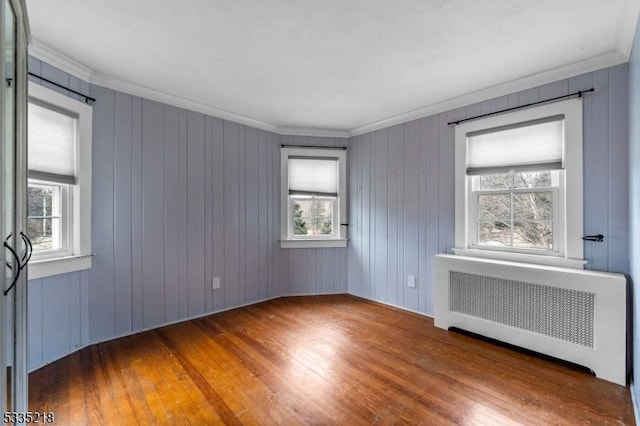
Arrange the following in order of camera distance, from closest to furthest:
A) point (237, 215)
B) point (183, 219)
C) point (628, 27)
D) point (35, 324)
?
point (628, 27)
point (35, 324)
point (183, 219)
point (237, 215)

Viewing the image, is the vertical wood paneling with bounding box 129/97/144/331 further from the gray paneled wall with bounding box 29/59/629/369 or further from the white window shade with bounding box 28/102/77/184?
the white window shade with bounding box 28/102/77/184

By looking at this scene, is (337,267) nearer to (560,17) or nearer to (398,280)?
(398,280)

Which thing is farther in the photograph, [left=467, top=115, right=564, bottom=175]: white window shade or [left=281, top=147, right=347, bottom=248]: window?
[left=281, top=147, right=347, bottom=248]: window

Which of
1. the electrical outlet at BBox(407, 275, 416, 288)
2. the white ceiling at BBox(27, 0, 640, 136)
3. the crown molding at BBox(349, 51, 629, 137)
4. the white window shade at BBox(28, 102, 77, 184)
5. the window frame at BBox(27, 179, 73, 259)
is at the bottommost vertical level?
the electrical outlet at BBox(407, 275, 416, 288)

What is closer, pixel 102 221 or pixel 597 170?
pixel 597 170

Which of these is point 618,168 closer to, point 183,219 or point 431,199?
point 431,199

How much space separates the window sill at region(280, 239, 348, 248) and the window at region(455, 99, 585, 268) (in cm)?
164

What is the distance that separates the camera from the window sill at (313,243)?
4.09 meters

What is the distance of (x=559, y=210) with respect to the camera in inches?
99.2

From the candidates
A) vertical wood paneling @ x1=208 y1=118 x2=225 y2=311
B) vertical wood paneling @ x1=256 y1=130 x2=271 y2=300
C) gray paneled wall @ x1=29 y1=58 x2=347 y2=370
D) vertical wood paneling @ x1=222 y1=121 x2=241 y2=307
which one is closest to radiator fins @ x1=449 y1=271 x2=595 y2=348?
gray paneled wall @ x1=29 y1=58 x2=347 y2=370

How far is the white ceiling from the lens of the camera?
175 cm

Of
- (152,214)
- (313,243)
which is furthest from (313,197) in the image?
(152,214)

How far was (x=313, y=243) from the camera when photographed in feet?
13.7

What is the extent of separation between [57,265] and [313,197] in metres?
2.80
